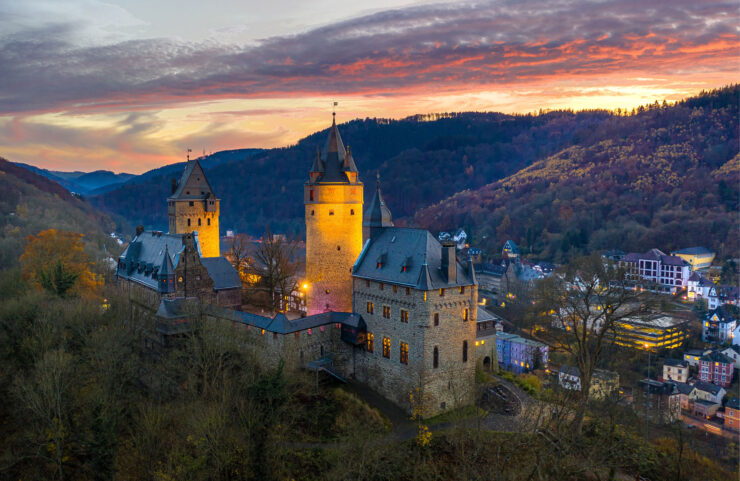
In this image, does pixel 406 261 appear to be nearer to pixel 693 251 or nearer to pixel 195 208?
pixel 195 208

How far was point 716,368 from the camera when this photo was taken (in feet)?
201

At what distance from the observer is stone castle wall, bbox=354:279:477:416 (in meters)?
31.1

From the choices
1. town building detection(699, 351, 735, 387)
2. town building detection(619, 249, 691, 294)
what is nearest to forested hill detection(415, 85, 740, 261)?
town building detection(619, 249, 691, 294)

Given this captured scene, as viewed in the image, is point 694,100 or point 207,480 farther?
point 694,100

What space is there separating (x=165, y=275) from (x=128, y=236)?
91331 millimetres

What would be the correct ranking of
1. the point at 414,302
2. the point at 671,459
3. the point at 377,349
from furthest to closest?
the point at 377,349
the point at 414,302
the point at 671,459

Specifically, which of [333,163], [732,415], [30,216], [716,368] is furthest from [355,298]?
[30,216]

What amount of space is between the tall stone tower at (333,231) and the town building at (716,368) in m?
48.2

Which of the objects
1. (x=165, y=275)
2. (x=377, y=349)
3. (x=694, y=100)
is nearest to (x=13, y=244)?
(x=165, y=275)

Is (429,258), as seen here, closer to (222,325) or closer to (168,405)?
(222,325)

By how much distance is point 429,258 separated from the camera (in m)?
31.7

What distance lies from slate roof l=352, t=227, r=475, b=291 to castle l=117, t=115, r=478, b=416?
0.08 m

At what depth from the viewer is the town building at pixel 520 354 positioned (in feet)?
210

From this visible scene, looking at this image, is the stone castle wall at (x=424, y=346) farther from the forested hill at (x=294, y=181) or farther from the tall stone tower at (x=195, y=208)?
the forested hill at (x=294, y=181)
